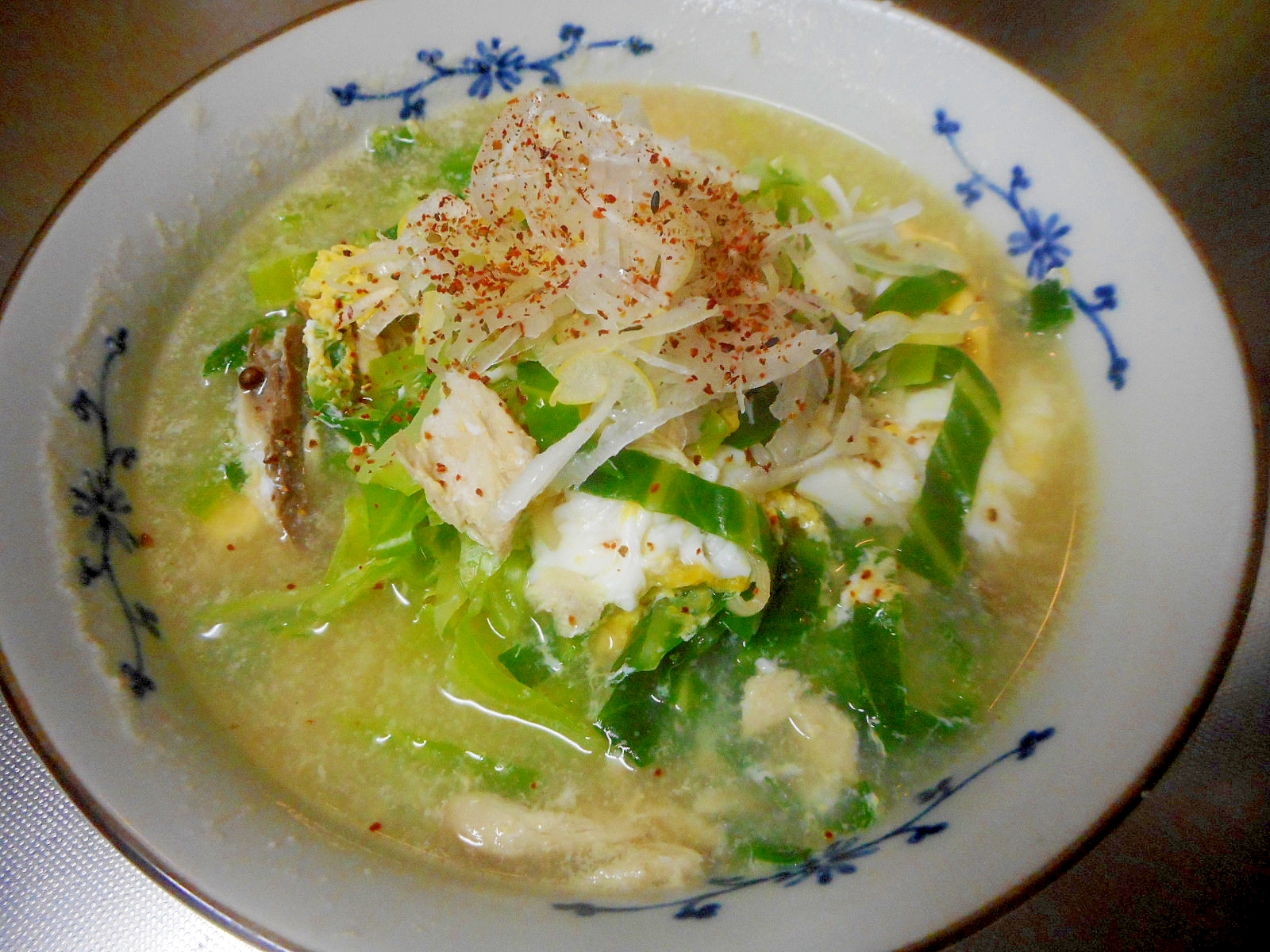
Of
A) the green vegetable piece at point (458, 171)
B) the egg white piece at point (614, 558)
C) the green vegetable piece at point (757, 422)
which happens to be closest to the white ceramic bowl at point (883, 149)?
the green vegetable piece at point (458, 171)

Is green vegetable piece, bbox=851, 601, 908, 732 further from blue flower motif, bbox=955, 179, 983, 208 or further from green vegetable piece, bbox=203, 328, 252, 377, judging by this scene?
green vegetable piece, bbox=203, 328, 252, 377

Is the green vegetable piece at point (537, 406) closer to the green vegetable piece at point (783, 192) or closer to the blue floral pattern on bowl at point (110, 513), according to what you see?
the green vegetable piece at point (783, 192)

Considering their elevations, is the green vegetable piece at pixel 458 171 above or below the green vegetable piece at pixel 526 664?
above

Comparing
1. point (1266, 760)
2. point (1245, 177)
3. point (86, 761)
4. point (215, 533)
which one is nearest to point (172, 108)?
point (215, 533)

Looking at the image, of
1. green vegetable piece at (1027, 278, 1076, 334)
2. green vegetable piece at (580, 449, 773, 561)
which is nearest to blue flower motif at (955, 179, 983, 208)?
green vegetable piece at (1027, 278, 1076, 334)

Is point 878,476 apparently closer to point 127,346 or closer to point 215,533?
point 215,533
